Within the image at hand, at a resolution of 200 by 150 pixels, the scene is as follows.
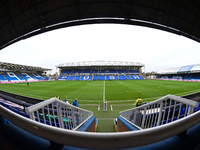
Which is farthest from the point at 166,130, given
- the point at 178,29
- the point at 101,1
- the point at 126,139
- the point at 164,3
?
the point at 178,29

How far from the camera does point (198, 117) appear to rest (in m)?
0.94

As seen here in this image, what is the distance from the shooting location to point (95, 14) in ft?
19.5

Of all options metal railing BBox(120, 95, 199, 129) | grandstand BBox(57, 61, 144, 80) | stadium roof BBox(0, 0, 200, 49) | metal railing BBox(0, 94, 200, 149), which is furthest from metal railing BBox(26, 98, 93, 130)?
grandstand BBox(57, 61, 144, 80)

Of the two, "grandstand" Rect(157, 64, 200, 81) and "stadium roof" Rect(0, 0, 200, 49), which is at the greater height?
"stadium roof" Rect(0, 0, 200, 49)

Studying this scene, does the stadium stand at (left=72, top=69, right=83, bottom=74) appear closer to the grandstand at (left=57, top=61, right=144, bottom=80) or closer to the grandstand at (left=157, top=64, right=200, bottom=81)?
the grandstand at (left=57, top=61, right=144, bottom=80)

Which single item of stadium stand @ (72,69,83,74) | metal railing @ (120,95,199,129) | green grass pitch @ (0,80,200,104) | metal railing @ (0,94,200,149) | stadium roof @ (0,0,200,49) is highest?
stadium roof @ (0,0,200,49)

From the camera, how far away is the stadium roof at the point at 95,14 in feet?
17.2

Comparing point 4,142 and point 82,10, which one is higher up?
point 82,10

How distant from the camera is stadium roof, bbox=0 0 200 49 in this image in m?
5.24

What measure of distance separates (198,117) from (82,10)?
7.60 meters

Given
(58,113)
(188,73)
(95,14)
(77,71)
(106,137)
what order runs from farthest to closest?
(77,71) → (188,73) → (95,14) → (58,113) → (106,137)

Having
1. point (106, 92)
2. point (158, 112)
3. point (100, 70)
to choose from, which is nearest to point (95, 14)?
point (158, 112)

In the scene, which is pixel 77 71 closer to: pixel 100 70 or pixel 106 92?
pixel 100 70

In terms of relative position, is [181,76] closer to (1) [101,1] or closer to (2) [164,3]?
(2) [164,3]
